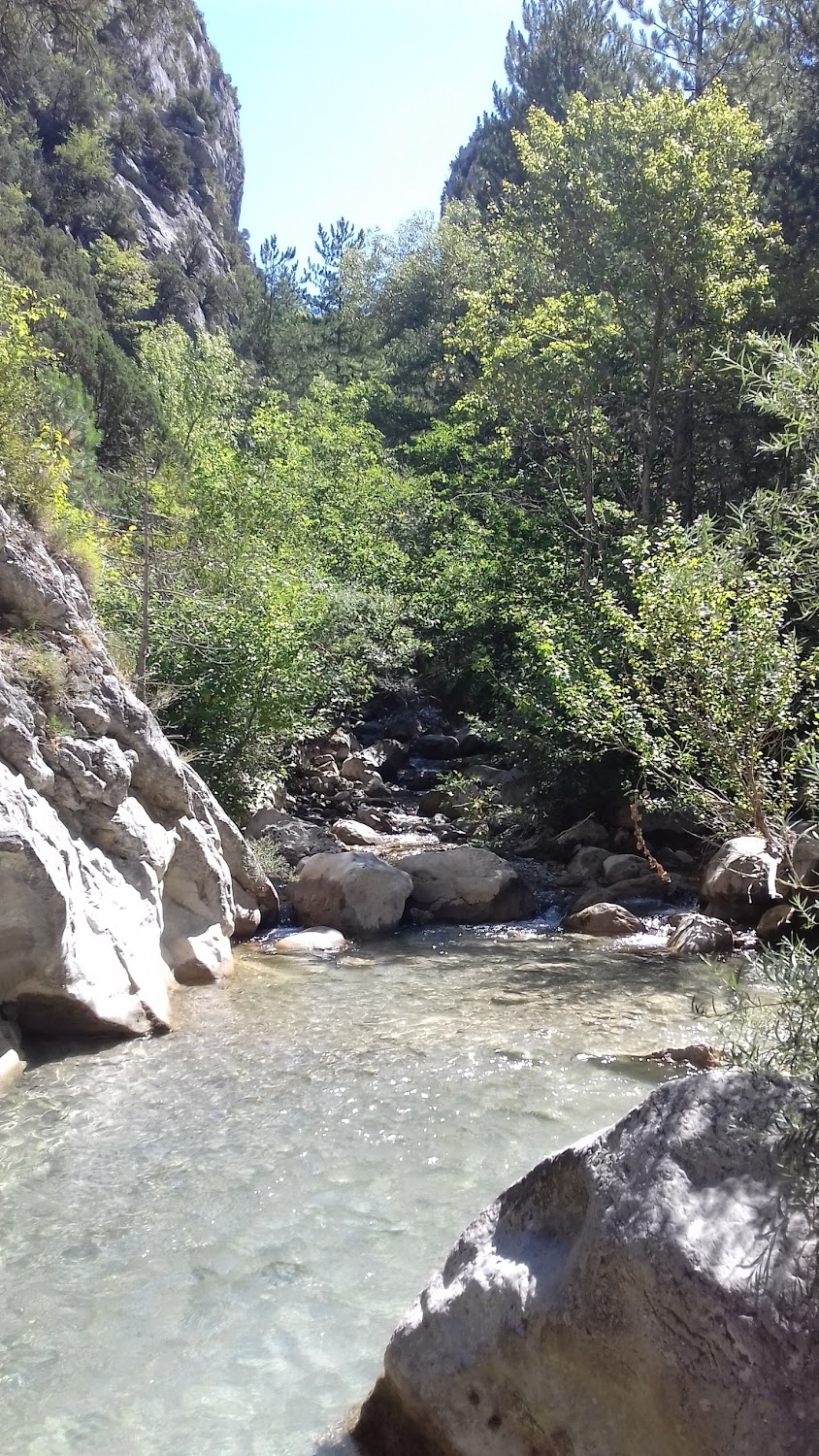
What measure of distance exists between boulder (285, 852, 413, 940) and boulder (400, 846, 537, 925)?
49cm

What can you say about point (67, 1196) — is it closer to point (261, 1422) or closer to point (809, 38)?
point (261, 1422)

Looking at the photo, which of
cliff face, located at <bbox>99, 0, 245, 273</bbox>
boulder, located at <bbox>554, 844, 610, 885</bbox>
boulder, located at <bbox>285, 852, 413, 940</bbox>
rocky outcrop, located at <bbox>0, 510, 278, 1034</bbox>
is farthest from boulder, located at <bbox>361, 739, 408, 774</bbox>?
cliff face, located at <bbox>99, 0, 245, 273</bbox>

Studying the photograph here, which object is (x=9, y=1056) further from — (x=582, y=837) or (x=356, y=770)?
(x=356, y=770)

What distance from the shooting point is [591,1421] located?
288 centimetres

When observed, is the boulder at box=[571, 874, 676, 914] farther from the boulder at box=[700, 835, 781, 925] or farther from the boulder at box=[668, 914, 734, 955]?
the boulder at box=[668, 914, 734, 955]

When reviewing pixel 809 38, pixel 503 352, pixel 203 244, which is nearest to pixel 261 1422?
pixel 503 352

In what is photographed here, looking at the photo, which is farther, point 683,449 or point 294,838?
point 683,449

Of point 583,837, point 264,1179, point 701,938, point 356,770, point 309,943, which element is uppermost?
point 356,770

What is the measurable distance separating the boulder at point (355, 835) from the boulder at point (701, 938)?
515 cm

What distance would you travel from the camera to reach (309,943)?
11188 millimetres

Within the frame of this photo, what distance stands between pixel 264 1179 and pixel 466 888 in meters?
7.42

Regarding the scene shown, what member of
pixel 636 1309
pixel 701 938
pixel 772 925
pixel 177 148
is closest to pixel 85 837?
pixel 701 938

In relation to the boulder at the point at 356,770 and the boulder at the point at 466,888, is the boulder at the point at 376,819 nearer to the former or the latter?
the boulder at the point at 356,770

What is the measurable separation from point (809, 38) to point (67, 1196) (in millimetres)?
23573
